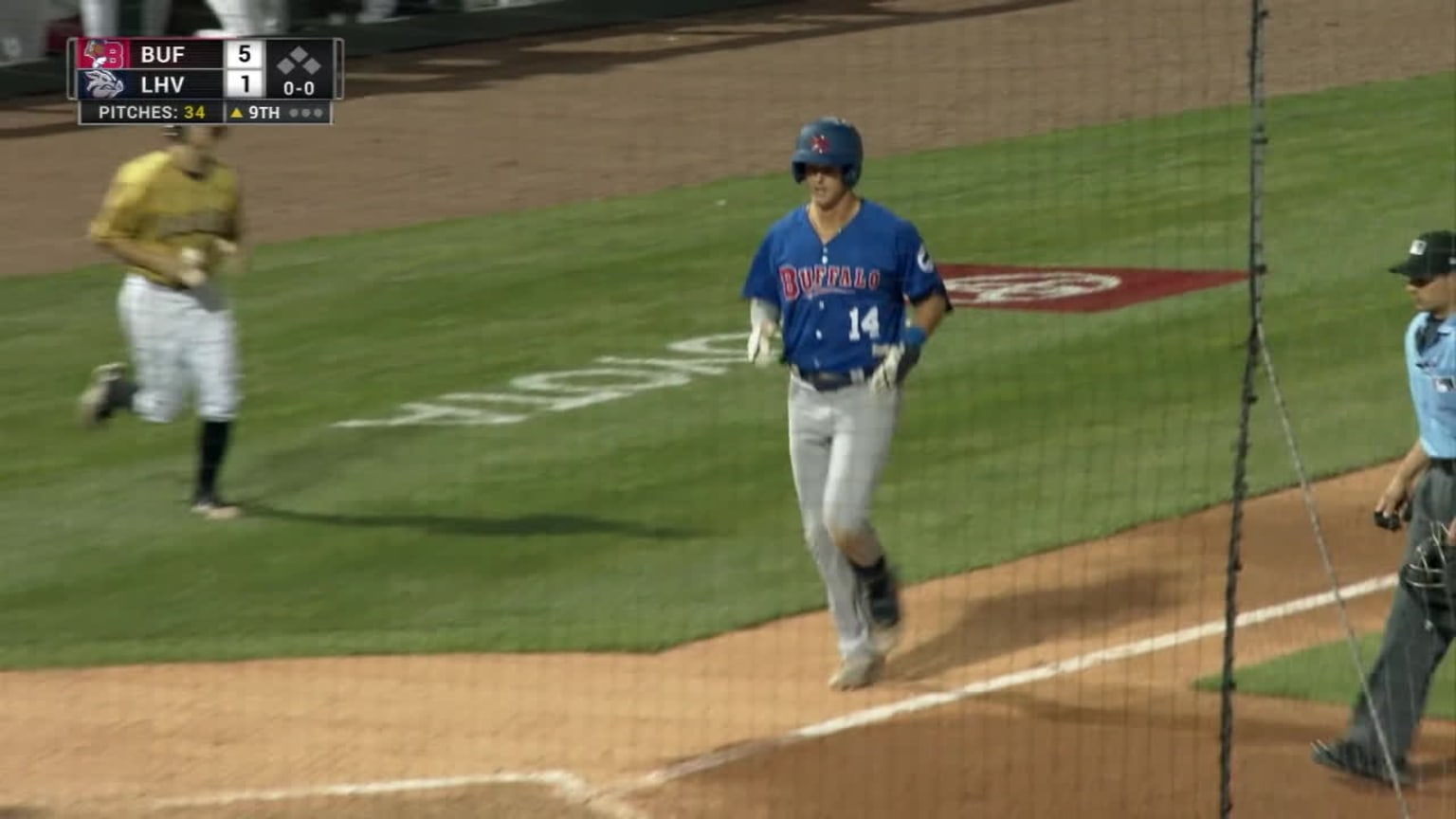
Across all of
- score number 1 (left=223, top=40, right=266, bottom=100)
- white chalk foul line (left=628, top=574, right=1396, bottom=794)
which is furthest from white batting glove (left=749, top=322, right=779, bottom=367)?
score number 1 (left=223, top=40, right=266, bottom=100)

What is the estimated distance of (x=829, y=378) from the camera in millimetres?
8797

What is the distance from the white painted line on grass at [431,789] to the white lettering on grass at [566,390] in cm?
577

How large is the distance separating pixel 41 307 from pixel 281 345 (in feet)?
7.45

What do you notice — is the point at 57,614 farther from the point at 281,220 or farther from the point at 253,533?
the point at 281,220

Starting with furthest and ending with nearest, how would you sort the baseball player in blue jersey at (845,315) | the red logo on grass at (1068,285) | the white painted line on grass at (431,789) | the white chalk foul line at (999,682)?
the red logo on grass at (1068,285)
the baseball player in blue jersey at (845,315)
the white chalk foul line at (999,682)
the white painted line on grass at (431,789)

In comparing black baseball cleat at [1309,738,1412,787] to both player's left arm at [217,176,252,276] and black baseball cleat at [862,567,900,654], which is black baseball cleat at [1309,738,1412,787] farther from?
player's left arm at [217,176,252,276]

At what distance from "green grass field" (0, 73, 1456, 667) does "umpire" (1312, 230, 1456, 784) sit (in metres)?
2.93

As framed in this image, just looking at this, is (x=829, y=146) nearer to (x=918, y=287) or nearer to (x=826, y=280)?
(x=826, y=280)

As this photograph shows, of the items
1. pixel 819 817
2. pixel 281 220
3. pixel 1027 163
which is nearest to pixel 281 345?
pixel 281 220

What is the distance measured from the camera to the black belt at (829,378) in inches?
345

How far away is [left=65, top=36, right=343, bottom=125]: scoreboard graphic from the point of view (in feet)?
34.1

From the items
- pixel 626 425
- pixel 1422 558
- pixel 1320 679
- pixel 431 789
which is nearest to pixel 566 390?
pixel 626 425

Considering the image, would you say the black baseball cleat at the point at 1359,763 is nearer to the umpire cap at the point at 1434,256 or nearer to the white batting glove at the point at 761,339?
the umpire cap at the point at 1434,256

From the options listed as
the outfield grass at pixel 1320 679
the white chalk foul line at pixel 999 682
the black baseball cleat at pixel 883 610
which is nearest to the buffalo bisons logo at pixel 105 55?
the black baseball cleat at pixel 883 610
